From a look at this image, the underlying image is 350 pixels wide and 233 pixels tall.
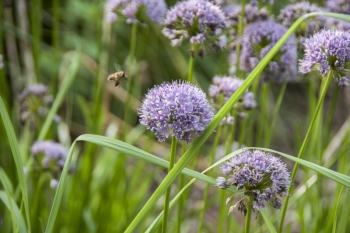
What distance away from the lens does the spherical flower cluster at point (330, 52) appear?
1.78m

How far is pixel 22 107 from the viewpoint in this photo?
3.17 meters

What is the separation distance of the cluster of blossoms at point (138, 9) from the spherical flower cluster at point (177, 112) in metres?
1.20

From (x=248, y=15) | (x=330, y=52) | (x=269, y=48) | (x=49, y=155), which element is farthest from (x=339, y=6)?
(x=49, y=155)

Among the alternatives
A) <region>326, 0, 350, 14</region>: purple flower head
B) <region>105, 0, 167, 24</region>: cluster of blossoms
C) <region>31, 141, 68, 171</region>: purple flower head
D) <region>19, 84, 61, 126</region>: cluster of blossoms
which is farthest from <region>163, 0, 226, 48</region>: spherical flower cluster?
<region>19, 84, 61, 126</region>: cluster of blossoms

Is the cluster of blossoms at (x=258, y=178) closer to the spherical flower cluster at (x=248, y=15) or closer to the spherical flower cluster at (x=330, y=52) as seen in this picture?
the spherical flower cluster at (x=330, y=52)

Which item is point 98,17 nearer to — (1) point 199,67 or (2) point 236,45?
(2) point 236,45

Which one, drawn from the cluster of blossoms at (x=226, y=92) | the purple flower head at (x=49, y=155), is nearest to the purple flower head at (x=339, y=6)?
the cluster of blossoms at (x=226, y=92)

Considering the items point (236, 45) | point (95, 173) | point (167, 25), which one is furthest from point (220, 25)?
point (95, 173)

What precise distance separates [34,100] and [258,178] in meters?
1.96

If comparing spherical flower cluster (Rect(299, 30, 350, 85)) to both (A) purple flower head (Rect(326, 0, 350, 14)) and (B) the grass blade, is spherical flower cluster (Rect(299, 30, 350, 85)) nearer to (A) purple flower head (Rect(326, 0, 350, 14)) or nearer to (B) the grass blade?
(A) purple flower head (Rect(326, 0, 350, 14))

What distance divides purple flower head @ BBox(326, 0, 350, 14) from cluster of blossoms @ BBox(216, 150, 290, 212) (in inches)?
63.3

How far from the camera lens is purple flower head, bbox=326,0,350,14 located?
2.97 meters

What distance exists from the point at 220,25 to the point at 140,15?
629 mm

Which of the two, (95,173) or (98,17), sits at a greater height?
(98,17)
